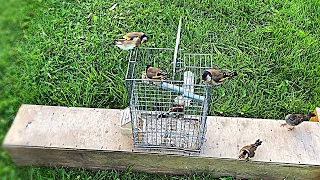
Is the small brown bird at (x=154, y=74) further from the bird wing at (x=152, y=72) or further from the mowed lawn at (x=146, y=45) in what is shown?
the mowed lawn at (x=146, y=45)

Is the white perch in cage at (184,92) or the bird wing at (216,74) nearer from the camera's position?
the white perch in cage at (184,92)

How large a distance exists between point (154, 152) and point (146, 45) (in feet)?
6.77

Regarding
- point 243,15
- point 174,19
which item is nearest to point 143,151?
point 174,19

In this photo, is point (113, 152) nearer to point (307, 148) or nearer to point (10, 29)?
point (307, 148)

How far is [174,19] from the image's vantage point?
19.1ft

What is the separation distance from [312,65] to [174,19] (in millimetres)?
2163

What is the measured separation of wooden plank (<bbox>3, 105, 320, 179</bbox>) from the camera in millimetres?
3852

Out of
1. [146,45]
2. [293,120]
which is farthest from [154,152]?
[146,45]

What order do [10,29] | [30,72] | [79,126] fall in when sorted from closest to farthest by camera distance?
[79,126] → [30,72] → [10,29]

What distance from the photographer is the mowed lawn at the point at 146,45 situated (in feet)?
15.4

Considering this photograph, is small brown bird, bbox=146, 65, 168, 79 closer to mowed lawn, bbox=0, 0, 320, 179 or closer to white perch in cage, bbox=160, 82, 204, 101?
white perch in cage, bbox=160, 82, 204, 101

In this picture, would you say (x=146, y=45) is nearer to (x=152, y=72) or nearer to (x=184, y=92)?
(x=152, y=72)

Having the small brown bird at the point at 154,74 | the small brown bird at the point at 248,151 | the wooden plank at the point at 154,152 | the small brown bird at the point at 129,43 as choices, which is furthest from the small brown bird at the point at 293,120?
the small brown bird at the point at 129,43

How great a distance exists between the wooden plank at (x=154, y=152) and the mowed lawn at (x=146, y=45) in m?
0.13
